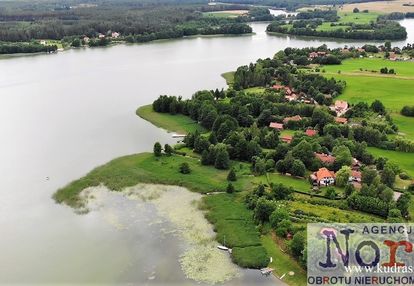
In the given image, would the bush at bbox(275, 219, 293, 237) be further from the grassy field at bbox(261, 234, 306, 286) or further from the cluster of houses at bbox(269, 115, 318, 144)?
the cluster of houses at bbox(269, 115, 318, 144)

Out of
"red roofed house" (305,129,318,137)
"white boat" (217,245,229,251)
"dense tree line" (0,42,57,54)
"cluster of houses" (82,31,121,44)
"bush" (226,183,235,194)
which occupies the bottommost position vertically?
"white boat" (217,245,229,251)

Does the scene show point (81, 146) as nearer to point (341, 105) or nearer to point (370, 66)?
point (341, 105)

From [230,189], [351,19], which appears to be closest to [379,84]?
[230,189]

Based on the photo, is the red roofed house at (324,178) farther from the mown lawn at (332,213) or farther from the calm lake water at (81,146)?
the calm lake water at (81,146)

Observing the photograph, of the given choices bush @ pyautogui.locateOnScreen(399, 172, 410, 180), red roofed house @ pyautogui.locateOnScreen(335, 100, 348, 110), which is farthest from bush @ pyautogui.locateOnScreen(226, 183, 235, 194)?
red roofed house @ pyautogui.locateOnScreen(335, 100, 348, 110)

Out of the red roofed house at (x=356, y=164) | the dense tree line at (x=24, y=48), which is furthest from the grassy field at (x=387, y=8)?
the red roofed house at (x=356, y=164)

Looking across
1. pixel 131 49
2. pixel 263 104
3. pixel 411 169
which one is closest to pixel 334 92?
pixel 263 104

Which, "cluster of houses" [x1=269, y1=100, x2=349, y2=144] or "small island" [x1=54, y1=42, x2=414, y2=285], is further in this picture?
"cluster of houses" [x1=269, y1=100, x2=349, y2=144]

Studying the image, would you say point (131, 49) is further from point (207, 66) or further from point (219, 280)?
point (219, 280)
